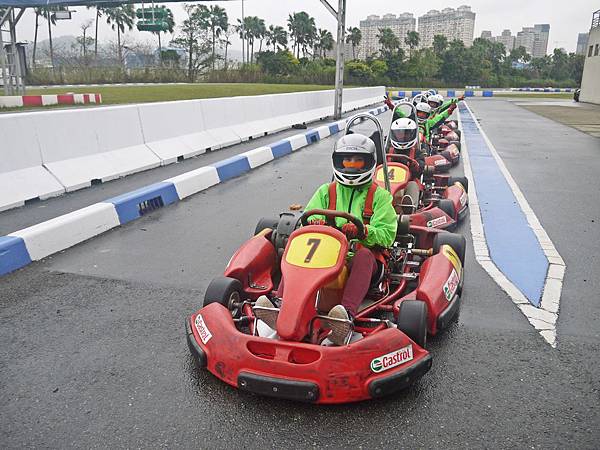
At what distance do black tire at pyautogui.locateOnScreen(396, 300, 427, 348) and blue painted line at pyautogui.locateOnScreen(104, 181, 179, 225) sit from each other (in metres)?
4.17

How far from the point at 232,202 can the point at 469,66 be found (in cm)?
6099

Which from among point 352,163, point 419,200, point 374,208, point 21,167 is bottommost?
point 419,200

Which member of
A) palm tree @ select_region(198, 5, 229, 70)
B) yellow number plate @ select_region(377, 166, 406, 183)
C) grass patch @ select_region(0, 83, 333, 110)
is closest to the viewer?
yellow number plate @ select_region(377, 166, 406, 183)

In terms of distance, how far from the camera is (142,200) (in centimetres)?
698

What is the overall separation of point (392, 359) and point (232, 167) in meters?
7.00

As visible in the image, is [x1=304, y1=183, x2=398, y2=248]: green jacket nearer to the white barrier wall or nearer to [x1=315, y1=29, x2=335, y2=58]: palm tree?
the white barrier wall

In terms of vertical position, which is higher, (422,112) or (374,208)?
(422,112)

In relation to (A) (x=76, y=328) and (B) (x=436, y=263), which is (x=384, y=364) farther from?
(A) (x=76, y=328)

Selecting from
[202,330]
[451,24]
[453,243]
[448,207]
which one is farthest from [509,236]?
[451,24]

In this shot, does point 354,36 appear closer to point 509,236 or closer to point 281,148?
point 281,148

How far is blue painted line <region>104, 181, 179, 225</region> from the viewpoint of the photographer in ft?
21.6

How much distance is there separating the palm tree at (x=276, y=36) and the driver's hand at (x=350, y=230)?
8028 centimetres

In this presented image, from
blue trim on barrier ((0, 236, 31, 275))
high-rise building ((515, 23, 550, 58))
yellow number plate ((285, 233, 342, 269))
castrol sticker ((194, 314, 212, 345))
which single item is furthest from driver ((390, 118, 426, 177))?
high-rise building ((515, 23, 550, 58))

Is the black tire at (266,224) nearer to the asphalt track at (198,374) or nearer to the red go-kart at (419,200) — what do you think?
the asphalt track at (198,374)
